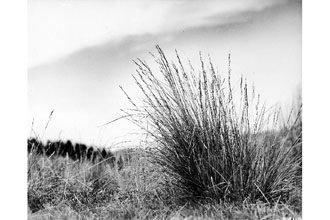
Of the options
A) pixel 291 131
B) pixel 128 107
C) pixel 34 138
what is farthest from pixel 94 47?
pixel 291 131

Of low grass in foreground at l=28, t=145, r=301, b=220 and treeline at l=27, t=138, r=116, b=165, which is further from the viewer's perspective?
treeline at l=27, t=138, r=116, b=165

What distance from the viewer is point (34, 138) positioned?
10.1 feet

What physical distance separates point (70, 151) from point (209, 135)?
79 centimetres

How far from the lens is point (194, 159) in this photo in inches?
120

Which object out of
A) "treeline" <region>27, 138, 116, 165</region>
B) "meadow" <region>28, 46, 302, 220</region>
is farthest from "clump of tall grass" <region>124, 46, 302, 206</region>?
"treeline" <region>27, 138, 116, 165</region>

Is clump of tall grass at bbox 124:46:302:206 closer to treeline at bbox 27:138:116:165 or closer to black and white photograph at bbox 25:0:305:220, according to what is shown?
black and white photograph at bbox 25:0:305:220

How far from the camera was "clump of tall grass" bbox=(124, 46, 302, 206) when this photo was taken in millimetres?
3061

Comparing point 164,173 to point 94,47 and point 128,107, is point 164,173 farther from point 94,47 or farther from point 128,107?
point 94,47

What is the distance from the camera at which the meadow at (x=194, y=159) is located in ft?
9.95

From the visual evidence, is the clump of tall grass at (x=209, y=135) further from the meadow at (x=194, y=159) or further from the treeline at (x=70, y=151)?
the treeline at (x=70, y=151)

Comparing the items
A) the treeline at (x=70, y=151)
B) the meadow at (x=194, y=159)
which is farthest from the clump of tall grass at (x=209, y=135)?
the treeline at (x=70, y=151)

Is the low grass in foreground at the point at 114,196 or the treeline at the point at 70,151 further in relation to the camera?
the treeline at the point at 70,151

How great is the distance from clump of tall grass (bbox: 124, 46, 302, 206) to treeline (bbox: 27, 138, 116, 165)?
0.36 meters
